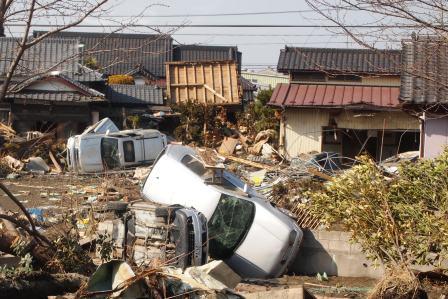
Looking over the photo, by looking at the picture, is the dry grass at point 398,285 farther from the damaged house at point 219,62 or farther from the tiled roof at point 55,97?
the tiled roof at point 55,97

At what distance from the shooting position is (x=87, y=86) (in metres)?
26.5

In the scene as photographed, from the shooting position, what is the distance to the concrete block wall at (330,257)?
11.0 metres

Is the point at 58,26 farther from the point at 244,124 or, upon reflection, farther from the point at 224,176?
the point at 244,124

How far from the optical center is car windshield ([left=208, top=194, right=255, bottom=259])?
33.8 ft

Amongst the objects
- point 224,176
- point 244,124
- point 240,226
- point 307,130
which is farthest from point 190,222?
point 244,124

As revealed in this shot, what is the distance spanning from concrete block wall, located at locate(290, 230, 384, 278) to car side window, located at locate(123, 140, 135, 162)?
964 centimetres

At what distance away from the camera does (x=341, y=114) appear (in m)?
22.5

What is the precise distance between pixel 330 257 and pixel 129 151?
1010cm

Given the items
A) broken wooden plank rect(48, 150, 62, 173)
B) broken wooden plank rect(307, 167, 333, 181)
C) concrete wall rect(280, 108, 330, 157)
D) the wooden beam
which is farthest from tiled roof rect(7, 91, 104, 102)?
broken wooden plank rect(307, 167, 333, 181)

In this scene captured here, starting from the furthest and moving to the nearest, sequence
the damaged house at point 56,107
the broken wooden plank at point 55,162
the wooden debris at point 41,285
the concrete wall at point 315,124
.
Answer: the damaged house at point 56,107
the concrete wall at point 315,124
the broken wooden plank at point 55,162
the wooden debris at point 41,285

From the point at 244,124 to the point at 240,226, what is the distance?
1580cm

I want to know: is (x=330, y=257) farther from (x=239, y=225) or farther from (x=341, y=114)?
(x=341, y=114)

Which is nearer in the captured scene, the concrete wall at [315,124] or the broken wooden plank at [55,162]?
the broken wooden plank at [55,162]

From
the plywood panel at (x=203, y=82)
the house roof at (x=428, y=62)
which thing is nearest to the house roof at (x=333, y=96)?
the plywood panel at (x=203, y=82)
